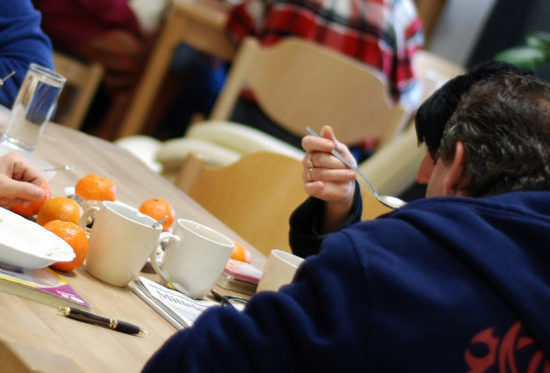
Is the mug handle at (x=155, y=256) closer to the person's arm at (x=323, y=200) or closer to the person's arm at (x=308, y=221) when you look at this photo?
the person's arm at (x=323, y=200)

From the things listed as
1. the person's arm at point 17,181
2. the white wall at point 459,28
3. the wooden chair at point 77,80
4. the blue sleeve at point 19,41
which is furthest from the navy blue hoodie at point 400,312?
the white wall at point 459,28

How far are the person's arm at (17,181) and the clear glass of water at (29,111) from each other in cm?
29

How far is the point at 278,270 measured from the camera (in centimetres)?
93

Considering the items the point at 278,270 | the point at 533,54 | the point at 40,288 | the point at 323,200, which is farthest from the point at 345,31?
the point at 40,288

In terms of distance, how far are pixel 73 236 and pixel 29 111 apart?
449 mm

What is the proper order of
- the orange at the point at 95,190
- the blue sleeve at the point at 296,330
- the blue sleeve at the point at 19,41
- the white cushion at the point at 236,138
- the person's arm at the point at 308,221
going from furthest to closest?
the white cushion at the point at 236,138 → the blue sleeve at the point at 19,41 → the person's arm at the point at 308,221 → the orange at the point at 95,190 → the blue sleeve at the point at 296,330

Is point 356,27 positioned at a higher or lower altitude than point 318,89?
higher

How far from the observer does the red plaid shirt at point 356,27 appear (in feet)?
9.61

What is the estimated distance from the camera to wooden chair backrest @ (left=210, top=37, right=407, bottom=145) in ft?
8.61

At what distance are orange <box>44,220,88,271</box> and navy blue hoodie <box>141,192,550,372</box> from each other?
272 millimetres

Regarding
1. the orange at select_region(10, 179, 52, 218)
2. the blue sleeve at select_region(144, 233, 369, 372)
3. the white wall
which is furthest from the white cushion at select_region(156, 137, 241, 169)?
the white wall

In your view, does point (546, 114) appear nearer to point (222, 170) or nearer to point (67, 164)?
point (67, 164)

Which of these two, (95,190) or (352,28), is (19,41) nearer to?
(95,190)

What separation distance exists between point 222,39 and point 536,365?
117 inches
